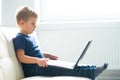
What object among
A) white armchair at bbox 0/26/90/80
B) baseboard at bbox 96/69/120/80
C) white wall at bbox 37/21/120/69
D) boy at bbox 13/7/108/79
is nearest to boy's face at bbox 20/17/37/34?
boy at bbox 13/7/108/79

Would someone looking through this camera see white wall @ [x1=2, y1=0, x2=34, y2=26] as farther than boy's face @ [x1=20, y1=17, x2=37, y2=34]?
Yes

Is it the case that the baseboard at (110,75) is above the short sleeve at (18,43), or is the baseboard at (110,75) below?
below

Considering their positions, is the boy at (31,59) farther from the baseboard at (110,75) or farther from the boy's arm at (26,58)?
the baseboard at (110,75)

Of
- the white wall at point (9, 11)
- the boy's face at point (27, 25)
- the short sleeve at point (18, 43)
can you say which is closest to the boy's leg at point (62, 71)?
the short sleeve at point (18, 43)

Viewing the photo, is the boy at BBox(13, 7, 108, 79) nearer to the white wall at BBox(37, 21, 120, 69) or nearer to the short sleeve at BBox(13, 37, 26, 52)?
the short sleeve at BBox(13, 37, 26, 52)

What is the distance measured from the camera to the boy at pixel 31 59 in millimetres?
1631

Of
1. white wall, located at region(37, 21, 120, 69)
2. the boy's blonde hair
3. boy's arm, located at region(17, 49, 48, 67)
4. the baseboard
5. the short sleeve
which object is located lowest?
the baseboard

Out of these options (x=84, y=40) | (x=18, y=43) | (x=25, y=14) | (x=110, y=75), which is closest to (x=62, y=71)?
(x=18, y=43)

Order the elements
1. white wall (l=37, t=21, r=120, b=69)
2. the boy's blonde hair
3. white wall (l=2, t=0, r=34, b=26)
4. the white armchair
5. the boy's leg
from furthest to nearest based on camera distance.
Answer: white wall (l=2, t=0, r=34, b=26) < white wall (l=37, t=21, r=120, b=69) < the boy's blonde hair < the boy's leg < the white armchair

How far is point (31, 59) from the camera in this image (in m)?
1.65

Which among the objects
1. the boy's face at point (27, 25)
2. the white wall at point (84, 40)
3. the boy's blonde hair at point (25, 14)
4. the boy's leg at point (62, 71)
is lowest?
the white wall at point (84, 40)

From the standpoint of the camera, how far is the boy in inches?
64.2

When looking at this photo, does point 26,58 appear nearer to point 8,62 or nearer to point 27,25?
point 8,62

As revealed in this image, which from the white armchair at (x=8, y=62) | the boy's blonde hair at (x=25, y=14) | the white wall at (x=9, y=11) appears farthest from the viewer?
the white wall at (x=9, y=11)
